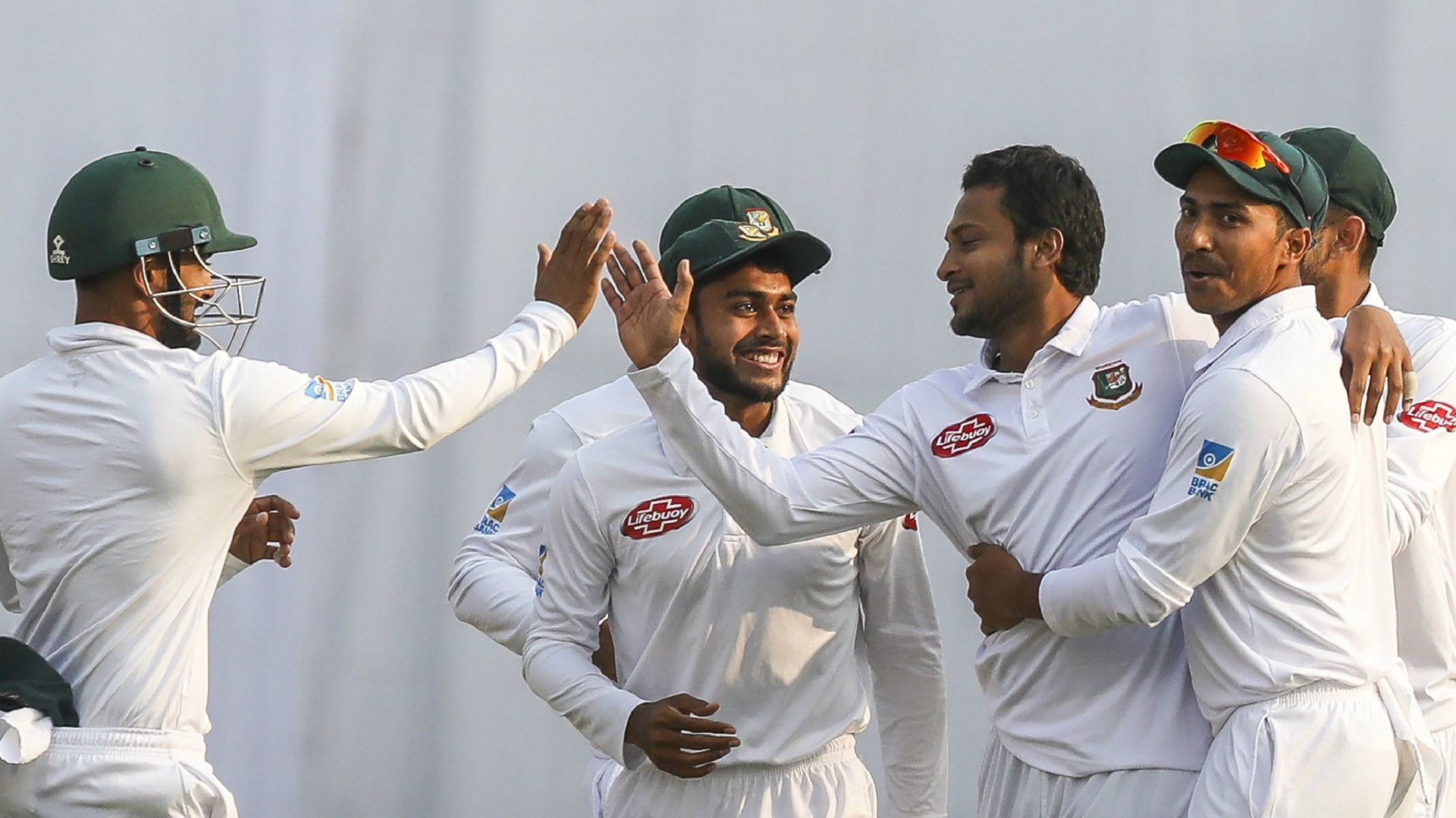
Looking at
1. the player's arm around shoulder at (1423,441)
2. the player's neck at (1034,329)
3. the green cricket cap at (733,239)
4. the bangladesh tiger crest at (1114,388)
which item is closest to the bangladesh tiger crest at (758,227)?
the green cricket cap at (733,239)

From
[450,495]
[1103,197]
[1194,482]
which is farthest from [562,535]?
[1103,197]

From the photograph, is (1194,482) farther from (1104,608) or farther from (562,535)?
(562,535)

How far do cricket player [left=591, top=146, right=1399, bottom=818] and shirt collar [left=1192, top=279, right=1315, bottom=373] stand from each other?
0.23 ft

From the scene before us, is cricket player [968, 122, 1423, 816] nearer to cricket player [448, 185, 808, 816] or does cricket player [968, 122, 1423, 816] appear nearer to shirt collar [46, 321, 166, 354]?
cricket player [448, 185, 808, 816]

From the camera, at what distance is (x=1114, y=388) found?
235 centimetres

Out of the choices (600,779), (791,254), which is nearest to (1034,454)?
(791,254)

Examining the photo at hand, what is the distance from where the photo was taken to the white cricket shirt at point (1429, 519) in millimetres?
2547


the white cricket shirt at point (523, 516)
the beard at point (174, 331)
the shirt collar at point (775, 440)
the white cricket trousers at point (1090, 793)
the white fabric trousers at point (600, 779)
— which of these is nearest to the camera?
the white cricket trousers at point (1090, 793)

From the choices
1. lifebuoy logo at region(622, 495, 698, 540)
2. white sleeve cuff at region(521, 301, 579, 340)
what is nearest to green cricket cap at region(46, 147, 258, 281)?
white sleeve cuff at region(521, 301, 579, 340)

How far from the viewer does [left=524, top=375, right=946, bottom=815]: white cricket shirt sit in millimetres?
2494

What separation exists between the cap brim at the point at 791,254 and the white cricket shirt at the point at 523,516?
0.43 metres

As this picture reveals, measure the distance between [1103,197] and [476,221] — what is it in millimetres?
1206

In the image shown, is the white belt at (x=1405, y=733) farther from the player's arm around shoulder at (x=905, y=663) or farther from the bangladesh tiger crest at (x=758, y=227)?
the bangladesh tiger crest at (x=758, y=227)

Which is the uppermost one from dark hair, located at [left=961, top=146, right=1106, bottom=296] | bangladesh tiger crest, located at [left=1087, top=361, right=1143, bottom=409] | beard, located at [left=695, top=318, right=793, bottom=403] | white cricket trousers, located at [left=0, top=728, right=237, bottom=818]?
dark hair, located at [left=961, top=146, right=1106, bottom=296]
